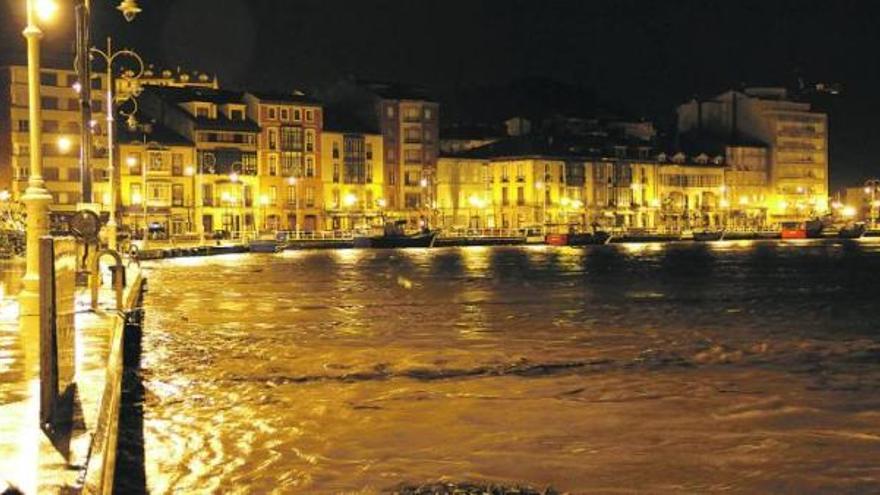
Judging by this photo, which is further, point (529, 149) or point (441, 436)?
point (529, 149)

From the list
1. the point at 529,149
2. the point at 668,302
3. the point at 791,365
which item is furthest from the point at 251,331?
the point at 529,149

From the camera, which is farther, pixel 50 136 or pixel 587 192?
pixel 587 192

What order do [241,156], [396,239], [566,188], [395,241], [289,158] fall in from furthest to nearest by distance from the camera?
[566,188] → [289,158] → [241,156] → [396,239] → [395,241]

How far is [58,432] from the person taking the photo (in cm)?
854

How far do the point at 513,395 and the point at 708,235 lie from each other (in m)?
109

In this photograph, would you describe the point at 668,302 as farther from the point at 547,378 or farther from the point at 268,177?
the point at 268,177

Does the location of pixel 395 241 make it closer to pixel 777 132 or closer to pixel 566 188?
pixel 566 188

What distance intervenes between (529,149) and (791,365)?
338ft

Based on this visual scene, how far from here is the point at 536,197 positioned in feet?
399

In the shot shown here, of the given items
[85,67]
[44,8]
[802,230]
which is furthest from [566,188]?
[44,8]

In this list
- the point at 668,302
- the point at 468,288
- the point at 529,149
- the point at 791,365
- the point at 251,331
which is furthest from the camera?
the point at 529,149

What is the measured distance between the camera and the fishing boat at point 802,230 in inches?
5113

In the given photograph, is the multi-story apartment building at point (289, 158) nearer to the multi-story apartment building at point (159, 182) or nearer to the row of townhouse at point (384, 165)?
the row of townhouse at point (384, 165)

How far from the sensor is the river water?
35.4 feet
